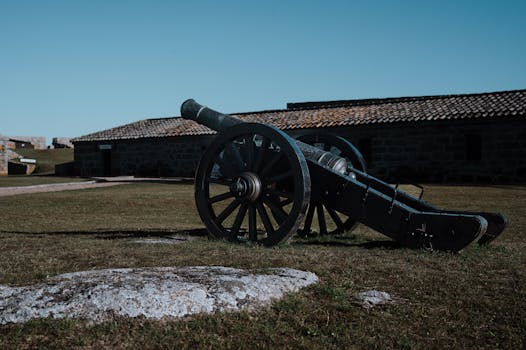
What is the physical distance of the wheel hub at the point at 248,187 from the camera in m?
6.30

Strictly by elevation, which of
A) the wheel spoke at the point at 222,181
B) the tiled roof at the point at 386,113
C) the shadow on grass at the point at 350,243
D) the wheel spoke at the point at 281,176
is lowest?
the shadow on grass at the point at 350,243

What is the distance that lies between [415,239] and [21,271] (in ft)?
12.1

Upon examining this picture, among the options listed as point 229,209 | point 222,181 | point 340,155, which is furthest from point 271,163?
point 340,155

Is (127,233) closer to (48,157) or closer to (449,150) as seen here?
(449,150)

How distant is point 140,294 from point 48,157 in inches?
1407

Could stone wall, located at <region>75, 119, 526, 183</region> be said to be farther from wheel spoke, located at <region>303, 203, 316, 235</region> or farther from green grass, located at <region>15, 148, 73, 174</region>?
green grass, located at <region>15, 148, 73, 174</region>

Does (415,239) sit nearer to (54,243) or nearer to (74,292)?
(74,292)

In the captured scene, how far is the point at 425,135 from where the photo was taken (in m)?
21.5

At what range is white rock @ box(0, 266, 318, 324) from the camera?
130 inches

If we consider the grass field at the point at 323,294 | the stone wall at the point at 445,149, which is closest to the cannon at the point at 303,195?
the grass field at the point at 323,294

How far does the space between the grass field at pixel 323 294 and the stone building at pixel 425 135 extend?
41.4 feet

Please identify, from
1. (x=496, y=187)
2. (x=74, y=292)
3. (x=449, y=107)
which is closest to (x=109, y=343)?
(x=74, y=292)

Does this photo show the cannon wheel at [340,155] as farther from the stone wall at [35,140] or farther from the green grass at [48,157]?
the stone wall at [35,140]

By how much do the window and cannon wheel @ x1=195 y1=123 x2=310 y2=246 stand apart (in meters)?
16.0
